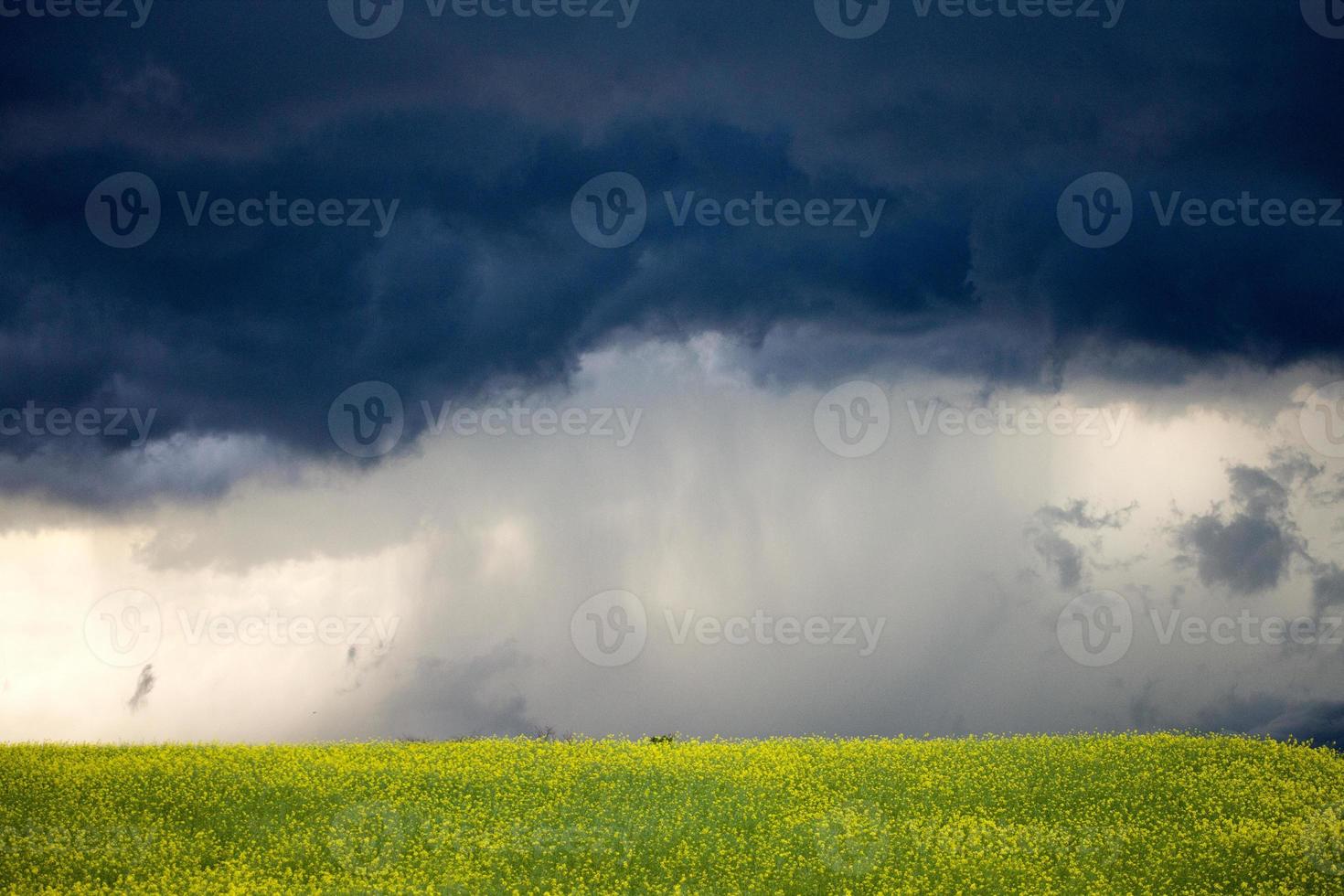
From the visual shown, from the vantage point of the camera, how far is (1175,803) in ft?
108

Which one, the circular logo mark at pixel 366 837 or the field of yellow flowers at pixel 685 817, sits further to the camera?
the circular logo mark at pixel 366 837

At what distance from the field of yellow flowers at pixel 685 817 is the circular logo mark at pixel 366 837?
8 centimetres

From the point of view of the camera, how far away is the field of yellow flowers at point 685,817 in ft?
88.8

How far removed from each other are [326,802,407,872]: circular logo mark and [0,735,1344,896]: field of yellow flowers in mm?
80

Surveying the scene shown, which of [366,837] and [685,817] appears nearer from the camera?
[366,837]

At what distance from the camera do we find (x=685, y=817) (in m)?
30.8

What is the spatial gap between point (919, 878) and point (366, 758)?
20.8m

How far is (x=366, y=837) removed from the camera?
29.6 m

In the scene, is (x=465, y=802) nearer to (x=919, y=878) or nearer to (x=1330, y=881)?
(x=919, y=878)

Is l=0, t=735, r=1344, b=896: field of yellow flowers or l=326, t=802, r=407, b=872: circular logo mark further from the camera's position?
l=326, t=802, r=407, b=872: circular logo mark

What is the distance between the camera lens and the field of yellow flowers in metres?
27.1

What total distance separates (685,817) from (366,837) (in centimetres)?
908

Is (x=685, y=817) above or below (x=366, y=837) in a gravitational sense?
above

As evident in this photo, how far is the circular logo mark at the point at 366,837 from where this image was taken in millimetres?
28062
